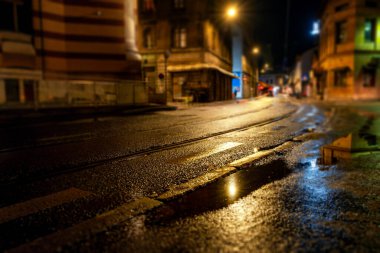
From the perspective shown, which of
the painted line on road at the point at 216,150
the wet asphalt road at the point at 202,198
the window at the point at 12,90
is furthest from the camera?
the window at the point at 12,90

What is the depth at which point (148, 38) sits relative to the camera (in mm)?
33562

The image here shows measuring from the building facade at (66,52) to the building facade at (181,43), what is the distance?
1067 cm

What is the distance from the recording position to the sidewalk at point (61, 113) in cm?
1332

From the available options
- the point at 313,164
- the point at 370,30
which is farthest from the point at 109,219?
the point at 370,30

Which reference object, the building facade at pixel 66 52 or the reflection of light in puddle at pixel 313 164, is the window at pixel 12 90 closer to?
the building facade at pixel 66 52

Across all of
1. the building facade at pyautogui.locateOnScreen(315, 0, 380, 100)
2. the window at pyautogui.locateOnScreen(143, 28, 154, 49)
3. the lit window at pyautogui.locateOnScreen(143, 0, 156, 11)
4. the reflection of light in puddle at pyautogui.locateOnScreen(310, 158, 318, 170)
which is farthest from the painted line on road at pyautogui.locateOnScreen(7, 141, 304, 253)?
the building facade at pyautogui.locateOnScreen(315, 0, 380, 100)

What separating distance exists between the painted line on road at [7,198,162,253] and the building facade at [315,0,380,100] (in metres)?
38.5

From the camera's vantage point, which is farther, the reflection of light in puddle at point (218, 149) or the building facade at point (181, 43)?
the building facade at point (181, 43)

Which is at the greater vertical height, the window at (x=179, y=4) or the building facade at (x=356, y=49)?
the window at (x=179, y=4)

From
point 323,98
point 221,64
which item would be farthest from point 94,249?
point 323,98

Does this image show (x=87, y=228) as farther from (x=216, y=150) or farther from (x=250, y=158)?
(x=216, y=150)

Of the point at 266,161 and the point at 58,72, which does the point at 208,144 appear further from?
the point at 58,72

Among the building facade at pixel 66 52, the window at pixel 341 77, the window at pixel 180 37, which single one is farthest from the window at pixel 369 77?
the building facade at pixel 66 52

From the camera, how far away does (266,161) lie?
5.44 m
